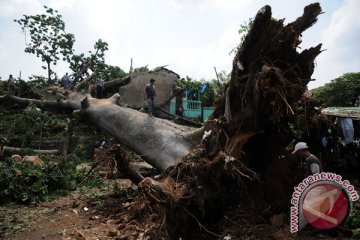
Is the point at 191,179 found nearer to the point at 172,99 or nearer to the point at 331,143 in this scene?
the point at 331,143

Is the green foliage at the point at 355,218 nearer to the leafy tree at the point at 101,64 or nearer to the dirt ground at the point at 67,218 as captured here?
the dirt ground at the point at 67,218

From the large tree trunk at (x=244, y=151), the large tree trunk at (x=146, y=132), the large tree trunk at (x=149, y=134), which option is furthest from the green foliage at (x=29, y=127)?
the large tree trunk at (x=244, y=151)

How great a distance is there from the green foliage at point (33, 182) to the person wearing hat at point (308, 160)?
5110 mm

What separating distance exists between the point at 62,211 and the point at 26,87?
1249 cm

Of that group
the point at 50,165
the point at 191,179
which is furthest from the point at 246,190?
the point at 50,165

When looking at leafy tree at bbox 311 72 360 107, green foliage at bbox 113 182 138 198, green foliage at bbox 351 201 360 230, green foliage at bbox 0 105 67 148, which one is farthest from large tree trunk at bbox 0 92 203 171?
leafy tree at bbox 311 72 360 107

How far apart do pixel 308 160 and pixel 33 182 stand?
569cm

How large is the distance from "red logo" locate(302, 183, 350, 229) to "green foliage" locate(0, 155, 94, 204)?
5.29m

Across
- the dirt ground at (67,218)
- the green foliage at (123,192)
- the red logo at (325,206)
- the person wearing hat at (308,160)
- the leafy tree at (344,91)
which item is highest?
the leafy tree at (344,91)

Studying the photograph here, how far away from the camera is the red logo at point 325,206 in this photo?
3816 millimetres

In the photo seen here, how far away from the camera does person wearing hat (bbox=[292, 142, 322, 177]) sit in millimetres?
4478

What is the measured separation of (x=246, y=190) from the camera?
473 centimetres

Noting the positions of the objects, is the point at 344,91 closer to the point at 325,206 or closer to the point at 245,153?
the point at 245,153

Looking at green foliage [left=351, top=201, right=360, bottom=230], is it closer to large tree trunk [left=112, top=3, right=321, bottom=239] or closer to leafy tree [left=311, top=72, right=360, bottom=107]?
large tree trunk [left=112, top=3, right=321, bottom=239]
